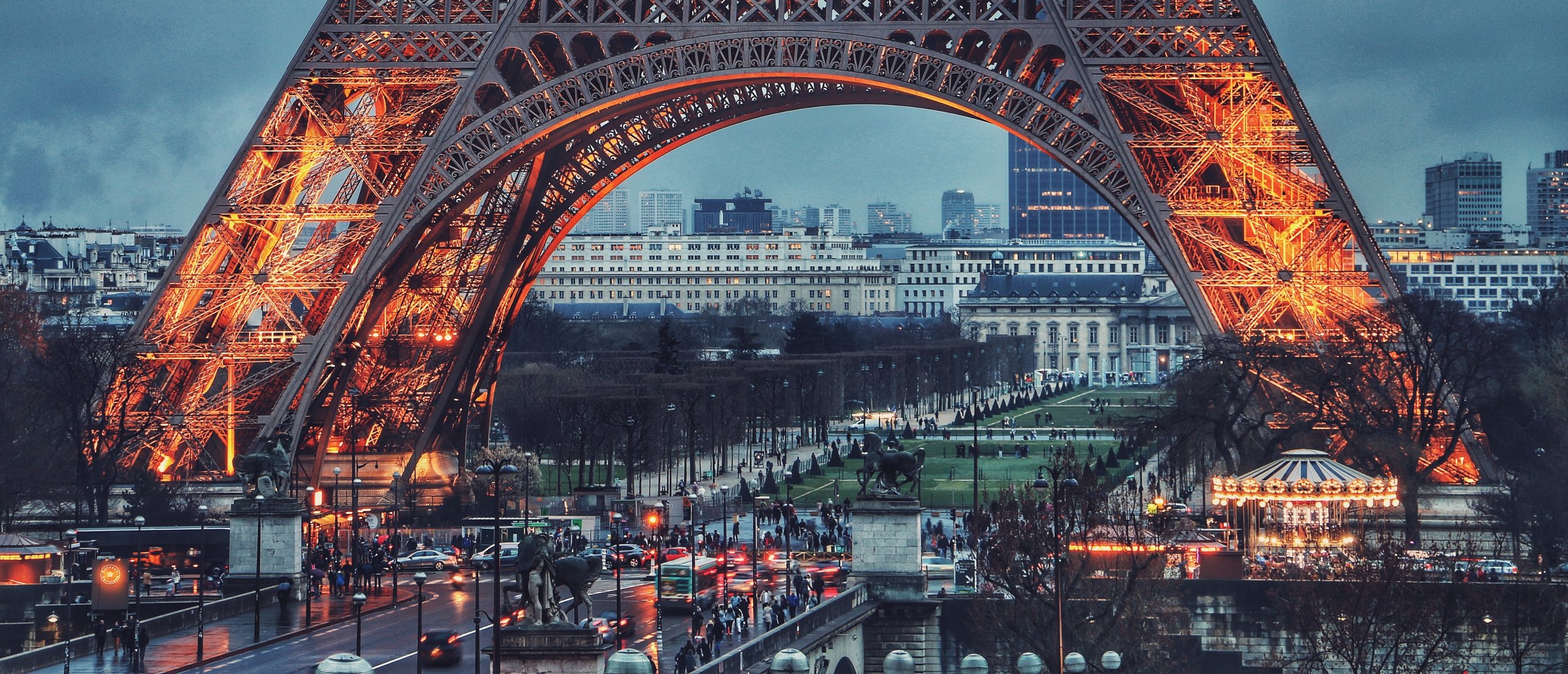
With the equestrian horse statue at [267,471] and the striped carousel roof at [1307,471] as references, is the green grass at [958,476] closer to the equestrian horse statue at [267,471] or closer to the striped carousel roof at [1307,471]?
the striped carousel roof at [1307,471]

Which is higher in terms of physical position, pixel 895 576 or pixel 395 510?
pixel 395 510

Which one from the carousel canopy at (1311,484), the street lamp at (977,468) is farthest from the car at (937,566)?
the carousel canopy at (1311,484)

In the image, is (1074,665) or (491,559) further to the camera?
(491,559)

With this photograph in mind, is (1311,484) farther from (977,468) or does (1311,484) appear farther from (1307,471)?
(977,468)

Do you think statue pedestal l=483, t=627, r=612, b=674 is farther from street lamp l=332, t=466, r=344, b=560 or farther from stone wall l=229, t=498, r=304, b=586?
street lamp l=332, t=466, r=344, b=560

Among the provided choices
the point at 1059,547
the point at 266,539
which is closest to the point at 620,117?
the point at 266,539

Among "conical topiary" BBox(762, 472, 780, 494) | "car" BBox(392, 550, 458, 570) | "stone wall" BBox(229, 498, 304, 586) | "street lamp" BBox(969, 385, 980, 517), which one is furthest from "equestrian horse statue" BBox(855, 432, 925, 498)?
"conical topiary" BBox(762, 472, 780, 494)
